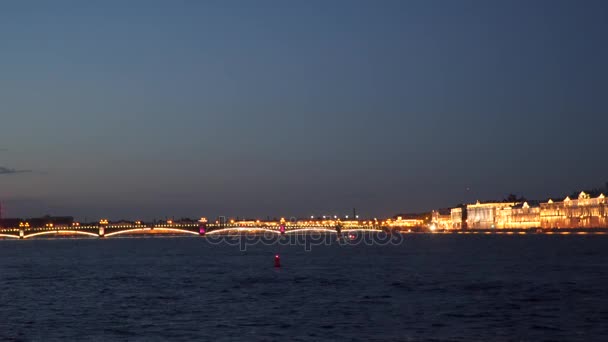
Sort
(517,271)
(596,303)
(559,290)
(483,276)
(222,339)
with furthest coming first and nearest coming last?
(517,271) → (483,276) → (559,290) → (596,303) → (222,339)

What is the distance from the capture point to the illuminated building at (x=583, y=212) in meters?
183

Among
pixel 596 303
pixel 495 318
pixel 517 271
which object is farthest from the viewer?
pixel 517 271

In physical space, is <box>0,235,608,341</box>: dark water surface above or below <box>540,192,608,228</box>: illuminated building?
below

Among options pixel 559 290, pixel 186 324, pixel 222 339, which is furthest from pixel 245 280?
pixel 222 339

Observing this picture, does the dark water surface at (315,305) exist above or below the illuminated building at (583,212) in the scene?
below

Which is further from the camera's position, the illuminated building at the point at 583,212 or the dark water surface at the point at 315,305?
the illuminated building at the point at 583,212

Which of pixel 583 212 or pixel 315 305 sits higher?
pixel 583 212

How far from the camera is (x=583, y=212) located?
190750 millimetres

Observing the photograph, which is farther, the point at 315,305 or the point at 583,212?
the point at 583,212

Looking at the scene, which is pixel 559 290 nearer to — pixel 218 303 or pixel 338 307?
pixel 338 307

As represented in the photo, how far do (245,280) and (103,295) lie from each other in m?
11.5

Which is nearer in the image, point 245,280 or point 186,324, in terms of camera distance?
point 186,324

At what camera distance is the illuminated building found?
601 ft

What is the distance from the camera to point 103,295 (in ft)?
145
